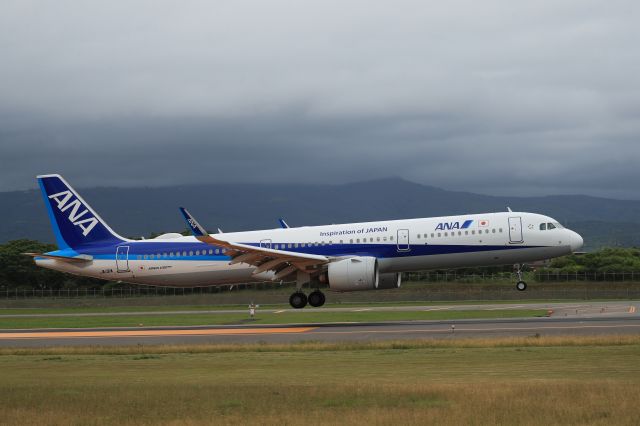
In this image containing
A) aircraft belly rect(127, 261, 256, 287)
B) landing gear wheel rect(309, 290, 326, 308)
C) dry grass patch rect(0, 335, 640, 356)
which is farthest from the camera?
aircraft belly rect(127, 261, 256, 287)

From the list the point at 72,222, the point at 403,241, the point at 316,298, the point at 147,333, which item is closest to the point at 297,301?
the point at 316,298

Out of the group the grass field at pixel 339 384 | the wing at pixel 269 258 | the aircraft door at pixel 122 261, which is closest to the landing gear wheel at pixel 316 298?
the wing at pixel 269 258

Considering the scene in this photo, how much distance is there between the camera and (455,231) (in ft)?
157

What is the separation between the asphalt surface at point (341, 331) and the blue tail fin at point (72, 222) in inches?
232

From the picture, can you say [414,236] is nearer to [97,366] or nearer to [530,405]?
[97,366]

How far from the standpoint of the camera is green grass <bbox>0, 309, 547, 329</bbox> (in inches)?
1977

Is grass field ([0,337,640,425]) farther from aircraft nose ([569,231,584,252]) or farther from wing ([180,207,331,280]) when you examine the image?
aircraft nose ([569,231,584,252])

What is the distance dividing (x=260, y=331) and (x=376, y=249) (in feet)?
26.2

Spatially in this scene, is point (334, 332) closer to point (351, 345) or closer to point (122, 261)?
point (351, 345)

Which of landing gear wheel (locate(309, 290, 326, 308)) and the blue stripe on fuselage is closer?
the blue stripe on fuselage

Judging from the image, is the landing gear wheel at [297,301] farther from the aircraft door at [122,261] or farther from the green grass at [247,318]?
the aircraft door at [122,261]

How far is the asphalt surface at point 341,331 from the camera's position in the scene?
1495 inches

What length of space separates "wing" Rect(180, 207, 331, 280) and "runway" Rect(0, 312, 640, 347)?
2948 millimetres

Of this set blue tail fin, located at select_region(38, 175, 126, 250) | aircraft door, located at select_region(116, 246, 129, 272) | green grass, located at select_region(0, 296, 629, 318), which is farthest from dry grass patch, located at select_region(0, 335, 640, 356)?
green grass, located at select_region(0, 296, 629, 318)
